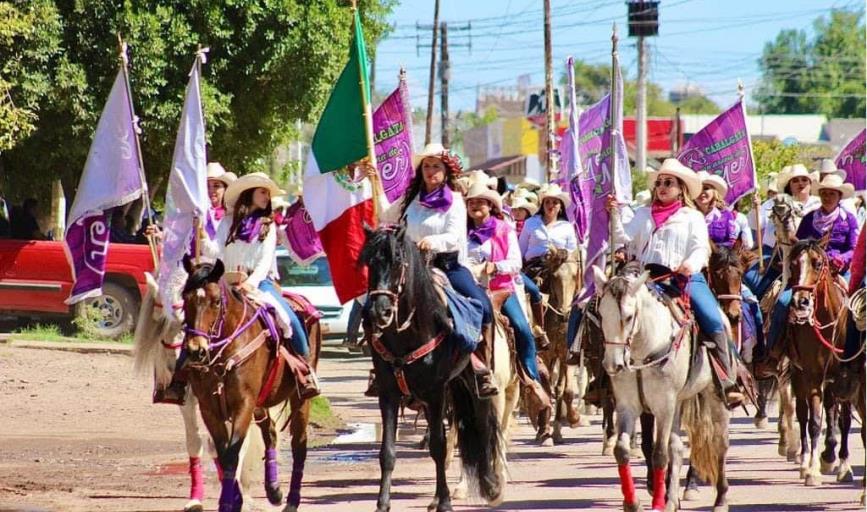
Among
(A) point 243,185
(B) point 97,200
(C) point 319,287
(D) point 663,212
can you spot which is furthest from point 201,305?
(C) point 319,287

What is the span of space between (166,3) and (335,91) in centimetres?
1540

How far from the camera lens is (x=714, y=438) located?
13516 mm

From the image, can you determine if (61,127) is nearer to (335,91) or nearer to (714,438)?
(335,91)

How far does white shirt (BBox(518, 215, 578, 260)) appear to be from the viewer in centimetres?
2053

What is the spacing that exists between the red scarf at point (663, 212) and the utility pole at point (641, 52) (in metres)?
41.5

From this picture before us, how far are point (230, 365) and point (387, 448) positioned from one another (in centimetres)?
127

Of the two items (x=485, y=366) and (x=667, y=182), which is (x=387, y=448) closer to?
(x=485, y=366)

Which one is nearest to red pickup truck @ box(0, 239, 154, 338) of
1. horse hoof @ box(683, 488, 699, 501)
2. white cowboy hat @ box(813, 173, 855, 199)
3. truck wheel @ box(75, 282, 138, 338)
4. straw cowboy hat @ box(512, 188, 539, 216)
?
truck wheel @ box(75, 282, 138, 338)

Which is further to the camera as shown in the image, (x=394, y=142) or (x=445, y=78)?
(x=445, y=78)

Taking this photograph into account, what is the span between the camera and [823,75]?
14388cm

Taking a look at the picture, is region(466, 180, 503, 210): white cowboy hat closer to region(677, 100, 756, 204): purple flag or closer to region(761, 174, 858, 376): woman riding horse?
region(761, 174, 858, 376): woman riding horse

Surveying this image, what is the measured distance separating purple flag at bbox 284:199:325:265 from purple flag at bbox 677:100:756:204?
6335 mm

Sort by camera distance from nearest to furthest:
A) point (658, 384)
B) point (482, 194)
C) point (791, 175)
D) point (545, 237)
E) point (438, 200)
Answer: point (658, 384) < point (438, 200) < point (482, 194) < point (791, 175) < point (545, 237)

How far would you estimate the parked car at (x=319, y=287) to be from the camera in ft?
111
